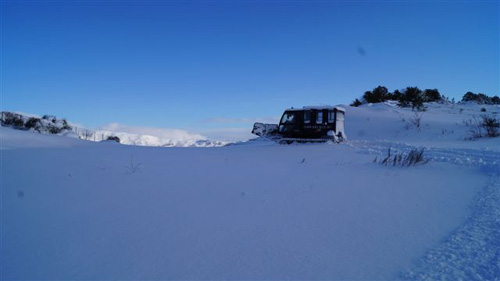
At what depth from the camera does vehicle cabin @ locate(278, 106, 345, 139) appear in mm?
13086

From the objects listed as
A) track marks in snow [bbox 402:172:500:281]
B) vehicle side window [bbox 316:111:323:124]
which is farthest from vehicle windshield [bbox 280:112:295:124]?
track marks in snow [bbox 402:172:500:281]

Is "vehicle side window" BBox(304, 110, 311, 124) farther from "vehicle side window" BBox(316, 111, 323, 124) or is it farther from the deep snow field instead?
the deep snow field

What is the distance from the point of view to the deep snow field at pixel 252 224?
202cm

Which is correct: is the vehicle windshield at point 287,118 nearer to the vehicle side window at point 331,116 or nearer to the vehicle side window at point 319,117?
the vehicle side window at point 319,117

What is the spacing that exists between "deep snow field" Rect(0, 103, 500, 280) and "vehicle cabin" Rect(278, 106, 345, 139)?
26.1 ft

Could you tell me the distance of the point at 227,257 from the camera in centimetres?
218

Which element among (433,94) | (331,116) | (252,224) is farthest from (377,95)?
(252,224)

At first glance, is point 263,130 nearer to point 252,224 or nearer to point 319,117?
point 319,117

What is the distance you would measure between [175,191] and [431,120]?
17.9 meters

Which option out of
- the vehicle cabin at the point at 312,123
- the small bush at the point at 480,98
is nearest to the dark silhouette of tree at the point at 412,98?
the small bush at the point at 480,98

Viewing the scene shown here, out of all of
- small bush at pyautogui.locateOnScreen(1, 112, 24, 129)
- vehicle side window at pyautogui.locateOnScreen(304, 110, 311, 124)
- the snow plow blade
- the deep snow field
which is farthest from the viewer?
small bush at pyautogui.locateOnScreen(1, 112, 24, 129)

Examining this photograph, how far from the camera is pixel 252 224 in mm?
2779

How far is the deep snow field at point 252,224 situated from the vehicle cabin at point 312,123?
7960 millimetres

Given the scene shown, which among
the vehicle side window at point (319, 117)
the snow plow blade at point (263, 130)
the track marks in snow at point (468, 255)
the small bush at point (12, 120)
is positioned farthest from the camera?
the small bush at point (12, 120)
